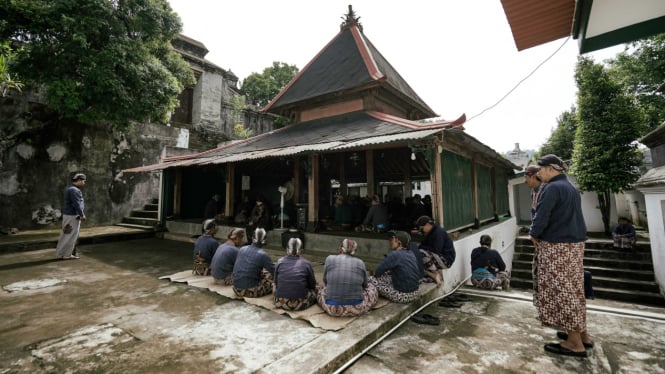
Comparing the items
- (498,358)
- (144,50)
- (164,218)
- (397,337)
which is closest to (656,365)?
(498,358)

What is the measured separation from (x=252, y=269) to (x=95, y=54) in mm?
10805

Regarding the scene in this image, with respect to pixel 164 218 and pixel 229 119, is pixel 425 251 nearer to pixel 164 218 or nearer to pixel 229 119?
pixel 164 218

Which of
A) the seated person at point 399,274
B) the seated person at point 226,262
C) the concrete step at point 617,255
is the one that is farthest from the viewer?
the concrete step at point 617,255

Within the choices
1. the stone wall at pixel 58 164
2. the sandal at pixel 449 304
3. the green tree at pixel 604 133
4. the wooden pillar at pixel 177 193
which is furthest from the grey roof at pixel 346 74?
the green tree at pixel 604 133

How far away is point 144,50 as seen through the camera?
11.3m

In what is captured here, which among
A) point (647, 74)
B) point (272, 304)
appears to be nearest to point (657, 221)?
point (272, 304)

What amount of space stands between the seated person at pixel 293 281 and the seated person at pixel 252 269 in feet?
2.00

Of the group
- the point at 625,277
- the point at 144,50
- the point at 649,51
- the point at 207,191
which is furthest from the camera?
the point at 649,51

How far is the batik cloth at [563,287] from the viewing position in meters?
3.03

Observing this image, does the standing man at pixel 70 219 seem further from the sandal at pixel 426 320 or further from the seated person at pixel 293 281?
the sandal at pixel 426 320

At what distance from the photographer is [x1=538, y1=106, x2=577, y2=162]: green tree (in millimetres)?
25156

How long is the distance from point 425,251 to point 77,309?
224 inches

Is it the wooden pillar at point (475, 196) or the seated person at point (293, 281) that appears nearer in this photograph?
the seated person at point (293, 281)

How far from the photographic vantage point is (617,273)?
10.7 meters
